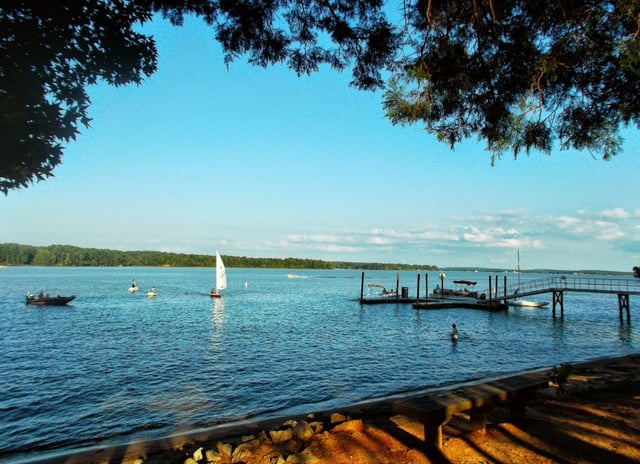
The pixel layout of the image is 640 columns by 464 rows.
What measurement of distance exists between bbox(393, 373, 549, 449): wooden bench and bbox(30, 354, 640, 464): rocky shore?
0.20 meters

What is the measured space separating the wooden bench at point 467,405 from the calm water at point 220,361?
307 inches

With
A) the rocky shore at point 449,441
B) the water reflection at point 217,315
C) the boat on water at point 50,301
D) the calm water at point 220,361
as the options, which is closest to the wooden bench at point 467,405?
the rocky shore at point 449,441

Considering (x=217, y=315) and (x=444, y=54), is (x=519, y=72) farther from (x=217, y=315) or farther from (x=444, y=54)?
(x=217, y=315)

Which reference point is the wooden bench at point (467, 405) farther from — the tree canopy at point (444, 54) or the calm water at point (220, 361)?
the calm water at point (220, 361)

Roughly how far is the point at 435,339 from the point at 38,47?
92.6ft

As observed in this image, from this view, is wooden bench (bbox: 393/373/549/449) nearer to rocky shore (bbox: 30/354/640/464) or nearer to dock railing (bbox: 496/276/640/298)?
rocky shore (bbox: 30/354/640/464)

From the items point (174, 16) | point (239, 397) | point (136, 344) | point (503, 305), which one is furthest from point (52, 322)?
point (503, 305)

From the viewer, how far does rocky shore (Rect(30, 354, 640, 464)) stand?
5.68 meters

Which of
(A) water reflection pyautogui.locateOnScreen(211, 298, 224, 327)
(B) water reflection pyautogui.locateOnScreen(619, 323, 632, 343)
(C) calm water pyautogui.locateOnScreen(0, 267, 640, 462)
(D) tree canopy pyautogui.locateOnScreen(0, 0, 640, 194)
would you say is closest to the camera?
(D) tree canopy pyautogui.locateOnScreen(0, 0, 640, 194)

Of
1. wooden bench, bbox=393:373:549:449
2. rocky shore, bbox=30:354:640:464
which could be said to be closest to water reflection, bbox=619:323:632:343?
rocky shore, bbox=30:354:640:464

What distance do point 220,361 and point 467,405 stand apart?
17.3m

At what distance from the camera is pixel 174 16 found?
6.45 metres

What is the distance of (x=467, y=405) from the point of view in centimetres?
599

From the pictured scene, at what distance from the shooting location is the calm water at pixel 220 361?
12867 mm
